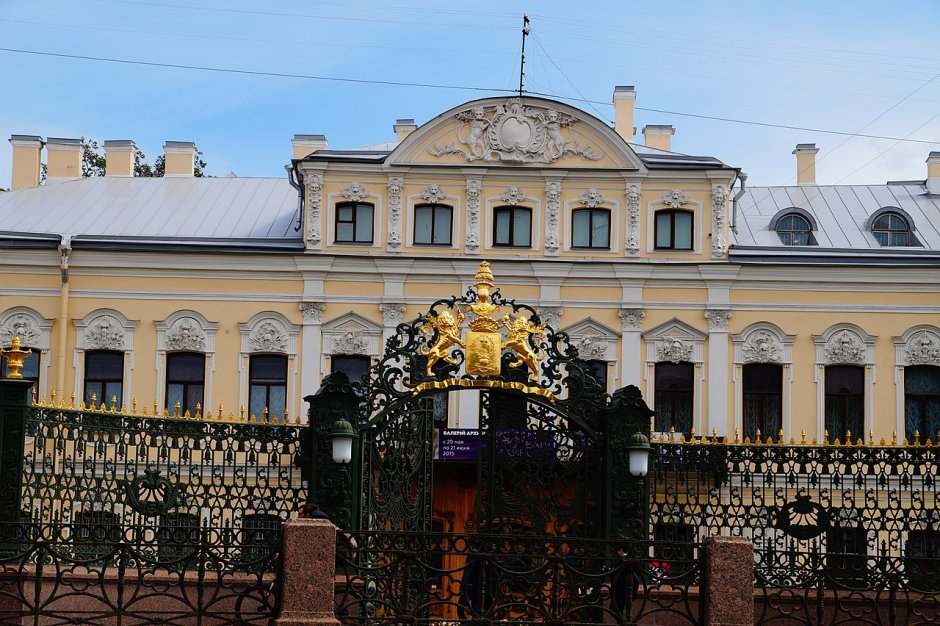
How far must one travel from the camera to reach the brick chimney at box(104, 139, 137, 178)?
102 feet

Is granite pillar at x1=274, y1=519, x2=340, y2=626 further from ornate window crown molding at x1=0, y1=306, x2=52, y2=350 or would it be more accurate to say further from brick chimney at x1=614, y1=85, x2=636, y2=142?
brick chimney at x1=614, y1=85, x2=636, y2=142

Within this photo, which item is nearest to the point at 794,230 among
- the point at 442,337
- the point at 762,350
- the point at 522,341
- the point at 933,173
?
the point at 762,350

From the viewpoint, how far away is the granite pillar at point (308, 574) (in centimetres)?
1177

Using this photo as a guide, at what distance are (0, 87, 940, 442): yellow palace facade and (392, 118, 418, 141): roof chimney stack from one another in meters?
3.97

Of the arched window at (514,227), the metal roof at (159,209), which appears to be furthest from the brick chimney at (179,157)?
the arched window at (514,227)

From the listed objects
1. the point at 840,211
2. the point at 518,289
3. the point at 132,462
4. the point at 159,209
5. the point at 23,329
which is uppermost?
the point at 840,211

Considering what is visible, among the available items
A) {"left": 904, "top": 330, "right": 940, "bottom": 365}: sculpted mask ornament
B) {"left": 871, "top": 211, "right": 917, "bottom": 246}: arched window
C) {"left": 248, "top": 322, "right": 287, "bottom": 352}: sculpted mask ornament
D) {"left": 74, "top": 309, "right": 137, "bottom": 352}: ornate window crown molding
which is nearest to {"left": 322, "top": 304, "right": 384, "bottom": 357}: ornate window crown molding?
{"left": 248, "top": 322, "right": 287, "bottom": 352}: sculpted mask ornament

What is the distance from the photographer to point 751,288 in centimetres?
2675

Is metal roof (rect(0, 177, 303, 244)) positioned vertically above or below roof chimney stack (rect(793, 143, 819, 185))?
below

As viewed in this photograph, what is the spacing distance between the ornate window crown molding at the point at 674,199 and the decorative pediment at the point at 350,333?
19.3 feet

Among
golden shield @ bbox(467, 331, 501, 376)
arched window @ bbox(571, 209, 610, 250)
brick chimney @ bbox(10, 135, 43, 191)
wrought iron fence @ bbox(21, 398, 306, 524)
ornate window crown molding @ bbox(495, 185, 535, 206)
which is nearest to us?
wrought iron fence @ bbox(21, 398, 306, 524)

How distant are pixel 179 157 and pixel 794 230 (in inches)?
523

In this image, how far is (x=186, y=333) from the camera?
87.4 feet

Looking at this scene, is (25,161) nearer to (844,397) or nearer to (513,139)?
(513,139)
